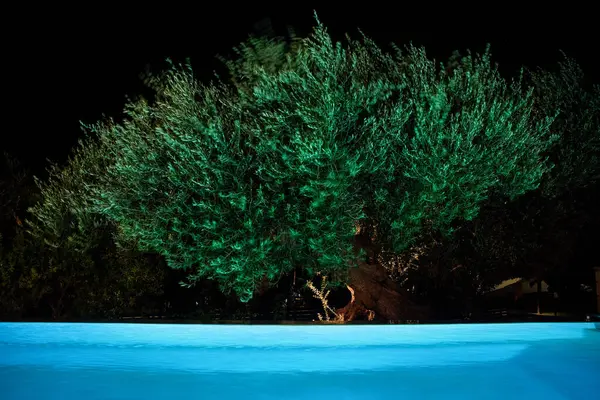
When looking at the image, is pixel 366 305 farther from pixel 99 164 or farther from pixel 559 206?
pixel 99 164

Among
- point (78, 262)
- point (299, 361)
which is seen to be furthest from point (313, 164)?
point (78, 262)

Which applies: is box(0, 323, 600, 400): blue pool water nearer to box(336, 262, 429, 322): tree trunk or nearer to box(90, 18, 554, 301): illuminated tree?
box(90, 18, 554, 301): illuminated tree

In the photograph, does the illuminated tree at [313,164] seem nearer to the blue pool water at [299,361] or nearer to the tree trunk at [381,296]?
the tree trunk at [381,296]

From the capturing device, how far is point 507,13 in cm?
2097

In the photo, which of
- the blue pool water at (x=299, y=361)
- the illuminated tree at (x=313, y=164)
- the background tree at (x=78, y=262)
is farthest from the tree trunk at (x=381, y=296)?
the background tree at (x=78, y=262)

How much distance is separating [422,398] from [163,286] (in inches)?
561

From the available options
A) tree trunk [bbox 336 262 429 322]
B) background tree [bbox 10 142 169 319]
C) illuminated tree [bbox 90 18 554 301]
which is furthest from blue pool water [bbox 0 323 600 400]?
background tree [bbox 10 142 169 319]

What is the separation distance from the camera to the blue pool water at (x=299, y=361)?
7.26 m

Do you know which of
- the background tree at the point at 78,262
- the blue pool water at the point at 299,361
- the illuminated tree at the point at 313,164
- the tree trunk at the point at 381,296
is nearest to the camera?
the blue pool water at the point at 299,361

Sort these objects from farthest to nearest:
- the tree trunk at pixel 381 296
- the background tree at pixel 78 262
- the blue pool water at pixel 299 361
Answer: the background tree at pixel 78 262 → the tree trunk at pixel 381 296 → the blue pool water at pixel 299 361

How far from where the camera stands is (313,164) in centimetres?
1298

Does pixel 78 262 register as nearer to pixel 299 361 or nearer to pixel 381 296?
pixel 381 296

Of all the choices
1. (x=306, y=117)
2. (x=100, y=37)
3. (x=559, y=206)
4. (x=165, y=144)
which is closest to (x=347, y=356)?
(x=306, y=117)

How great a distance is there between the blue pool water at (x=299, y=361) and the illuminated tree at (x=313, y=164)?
1.94 meters
